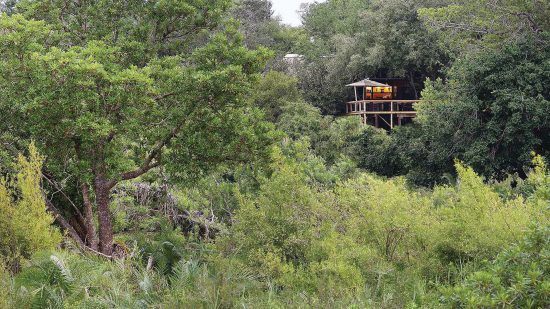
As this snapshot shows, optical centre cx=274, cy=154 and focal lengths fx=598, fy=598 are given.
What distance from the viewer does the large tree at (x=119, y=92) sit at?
23.2ft

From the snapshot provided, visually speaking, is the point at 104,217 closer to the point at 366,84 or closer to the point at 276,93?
the point at 276,93

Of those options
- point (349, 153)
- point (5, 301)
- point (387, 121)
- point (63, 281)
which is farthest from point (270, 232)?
point (387, 121)

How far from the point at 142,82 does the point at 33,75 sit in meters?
1.31

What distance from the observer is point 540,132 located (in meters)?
12.8

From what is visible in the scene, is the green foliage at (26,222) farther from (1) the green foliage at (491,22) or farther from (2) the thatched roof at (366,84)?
(2) the thatched roof at (366,84)

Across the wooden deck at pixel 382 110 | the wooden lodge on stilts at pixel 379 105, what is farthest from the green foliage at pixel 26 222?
the wooden deck at pixel 382 110

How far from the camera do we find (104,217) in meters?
8.23

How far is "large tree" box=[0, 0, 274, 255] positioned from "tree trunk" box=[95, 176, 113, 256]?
0.01 m

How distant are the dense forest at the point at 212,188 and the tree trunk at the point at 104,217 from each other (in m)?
0.02

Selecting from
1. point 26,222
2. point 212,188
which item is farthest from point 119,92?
point 212,188

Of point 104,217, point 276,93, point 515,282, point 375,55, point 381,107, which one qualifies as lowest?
point 381,107

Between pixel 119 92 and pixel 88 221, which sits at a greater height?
pixel 119 92

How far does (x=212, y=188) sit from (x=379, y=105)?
20.5 metres

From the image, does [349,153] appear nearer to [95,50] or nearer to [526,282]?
[95,50]
